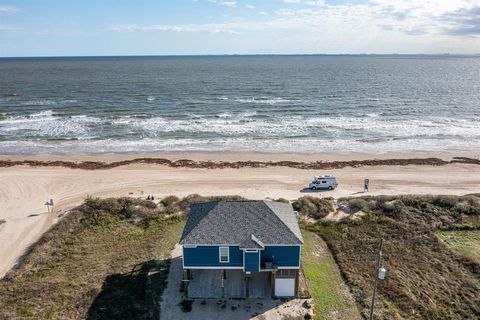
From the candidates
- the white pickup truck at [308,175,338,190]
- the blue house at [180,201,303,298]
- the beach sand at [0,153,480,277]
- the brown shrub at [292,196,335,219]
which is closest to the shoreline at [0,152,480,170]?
the beach sand at [0,153,480,277]

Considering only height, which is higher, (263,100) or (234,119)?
(263,100)

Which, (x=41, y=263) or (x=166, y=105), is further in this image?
(x=166, y=105)

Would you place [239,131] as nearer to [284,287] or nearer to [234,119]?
[234,119]

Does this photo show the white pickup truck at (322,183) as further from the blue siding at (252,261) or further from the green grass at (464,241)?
the blue siding at (252,261)

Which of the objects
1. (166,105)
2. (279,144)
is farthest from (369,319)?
(166,105)

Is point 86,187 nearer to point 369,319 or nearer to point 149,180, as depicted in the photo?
point 149,180

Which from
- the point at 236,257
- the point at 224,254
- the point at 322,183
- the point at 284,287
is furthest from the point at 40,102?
the point at 284,287

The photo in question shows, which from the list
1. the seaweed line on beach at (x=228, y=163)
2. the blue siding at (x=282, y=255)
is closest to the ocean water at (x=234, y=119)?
the seaweed line on beach at (x=228, y=163)

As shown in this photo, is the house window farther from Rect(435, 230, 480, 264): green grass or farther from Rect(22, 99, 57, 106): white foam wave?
Rect(22, 99, 57, 106): white foam wave
